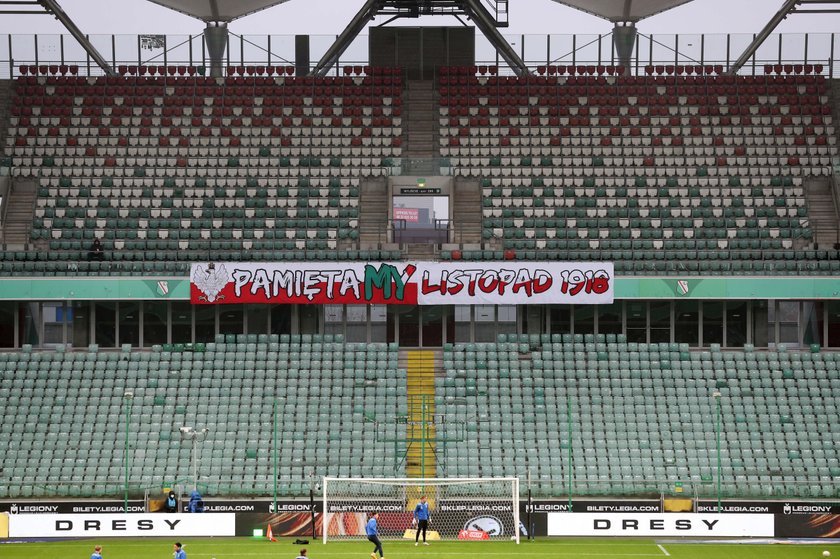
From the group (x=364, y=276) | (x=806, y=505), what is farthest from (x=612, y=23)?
(x=806, y=505)

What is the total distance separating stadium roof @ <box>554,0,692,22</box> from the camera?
5072 centimetres

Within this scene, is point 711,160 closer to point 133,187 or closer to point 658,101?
point 658,101

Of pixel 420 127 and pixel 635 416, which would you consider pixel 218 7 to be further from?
pixel 635 416

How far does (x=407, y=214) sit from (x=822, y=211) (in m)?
15.8

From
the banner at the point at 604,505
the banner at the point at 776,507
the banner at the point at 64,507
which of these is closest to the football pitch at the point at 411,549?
the banner at the point at 64,507

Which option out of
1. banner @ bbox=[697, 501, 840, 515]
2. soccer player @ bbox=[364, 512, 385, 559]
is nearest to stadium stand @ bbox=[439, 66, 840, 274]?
banner @ bbox=[697, 501, 840, 515]

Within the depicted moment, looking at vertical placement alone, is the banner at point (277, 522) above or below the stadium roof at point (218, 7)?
below

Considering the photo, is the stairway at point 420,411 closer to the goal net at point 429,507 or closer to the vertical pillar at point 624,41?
the goal net at point 429,507

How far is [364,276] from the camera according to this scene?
138 feet

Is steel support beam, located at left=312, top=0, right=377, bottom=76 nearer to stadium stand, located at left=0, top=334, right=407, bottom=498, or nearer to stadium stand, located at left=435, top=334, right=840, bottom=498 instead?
stadium stand, located at left=0, top=334, right=407, bottom=498

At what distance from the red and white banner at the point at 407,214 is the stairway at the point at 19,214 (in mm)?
13766

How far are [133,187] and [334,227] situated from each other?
812 cm

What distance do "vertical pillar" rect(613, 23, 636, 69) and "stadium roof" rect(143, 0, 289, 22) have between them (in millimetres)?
14286

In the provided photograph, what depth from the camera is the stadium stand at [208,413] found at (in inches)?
1451
